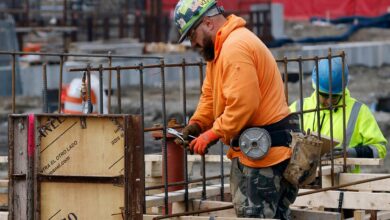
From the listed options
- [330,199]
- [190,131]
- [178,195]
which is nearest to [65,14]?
[330,199]

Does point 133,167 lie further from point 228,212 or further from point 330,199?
point 330,199

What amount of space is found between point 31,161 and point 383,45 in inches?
964

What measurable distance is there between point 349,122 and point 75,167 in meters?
3.28

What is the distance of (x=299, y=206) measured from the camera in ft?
27.5

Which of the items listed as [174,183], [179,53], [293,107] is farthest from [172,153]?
[179,53]

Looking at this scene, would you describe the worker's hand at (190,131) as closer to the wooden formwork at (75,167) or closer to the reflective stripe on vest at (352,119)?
the wooden formwork at (75,167)

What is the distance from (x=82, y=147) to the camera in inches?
259

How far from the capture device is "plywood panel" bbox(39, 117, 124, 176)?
21.3ft

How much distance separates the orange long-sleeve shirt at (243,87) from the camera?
6340 mm

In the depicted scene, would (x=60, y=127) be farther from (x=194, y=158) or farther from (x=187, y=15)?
(x=194, y=158)

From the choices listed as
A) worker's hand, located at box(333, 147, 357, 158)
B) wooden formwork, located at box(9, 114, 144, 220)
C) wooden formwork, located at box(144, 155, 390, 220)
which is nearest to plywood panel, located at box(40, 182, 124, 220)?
wooden formwork, located at box(9, 114, 144, 220)

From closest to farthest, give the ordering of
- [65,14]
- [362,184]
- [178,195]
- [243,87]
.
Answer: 1. [243,87]
2. [178,195]
3. [362,184]
4. [65,14]

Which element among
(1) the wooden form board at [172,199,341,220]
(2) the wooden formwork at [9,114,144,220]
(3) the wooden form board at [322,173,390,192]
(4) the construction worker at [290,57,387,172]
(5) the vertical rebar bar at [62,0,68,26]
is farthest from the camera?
(5) the vertical rebar bar at [62,0,68,26]

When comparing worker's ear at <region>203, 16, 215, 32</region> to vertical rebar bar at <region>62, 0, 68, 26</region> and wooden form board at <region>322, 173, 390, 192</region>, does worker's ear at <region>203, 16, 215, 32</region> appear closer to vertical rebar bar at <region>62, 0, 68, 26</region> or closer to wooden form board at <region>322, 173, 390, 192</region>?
wooden form board at <region>322, 173, 390, 192</region>
